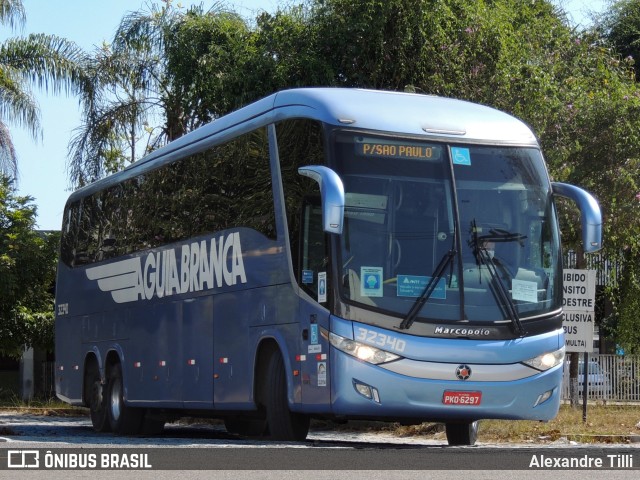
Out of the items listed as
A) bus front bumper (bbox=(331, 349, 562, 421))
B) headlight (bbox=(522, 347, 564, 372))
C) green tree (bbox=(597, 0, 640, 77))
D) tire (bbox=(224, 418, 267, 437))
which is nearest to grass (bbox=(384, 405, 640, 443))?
tire (bbox=(224, 418, 267, 437))

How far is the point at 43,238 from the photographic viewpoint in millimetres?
34438

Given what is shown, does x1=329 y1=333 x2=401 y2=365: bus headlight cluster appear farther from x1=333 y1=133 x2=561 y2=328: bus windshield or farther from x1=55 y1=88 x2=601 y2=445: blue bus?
x1=333 y1=133 x2=561 y2=328: bus windshield

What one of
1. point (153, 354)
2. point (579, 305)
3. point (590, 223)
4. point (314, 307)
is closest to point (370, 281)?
point (314, 307)

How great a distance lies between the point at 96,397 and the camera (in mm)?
21531

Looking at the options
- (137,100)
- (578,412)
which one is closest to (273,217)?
(578,412)

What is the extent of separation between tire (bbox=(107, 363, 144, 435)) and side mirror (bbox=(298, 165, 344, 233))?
8300mm

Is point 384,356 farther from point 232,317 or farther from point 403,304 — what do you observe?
point 232,317

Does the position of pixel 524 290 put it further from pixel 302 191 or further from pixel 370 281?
pixel 302 191

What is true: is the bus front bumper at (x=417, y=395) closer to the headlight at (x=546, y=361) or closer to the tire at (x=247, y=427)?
the headlight at (x=546, y=361)

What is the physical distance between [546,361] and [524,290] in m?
0.82

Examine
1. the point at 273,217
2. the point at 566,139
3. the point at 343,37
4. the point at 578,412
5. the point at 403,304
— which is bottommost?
the point at 578,412

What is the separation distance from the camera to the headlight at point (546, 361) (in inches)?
552

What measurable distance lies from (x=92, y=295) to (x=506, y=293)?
997cm

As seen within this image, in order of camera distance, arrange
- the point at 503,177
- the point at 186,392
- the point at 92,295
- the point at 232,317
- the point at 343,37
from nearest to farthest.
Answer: the point at 503,177, the point at 232,317, the point at 186,392, the point at 92,295, the point at 343,37
